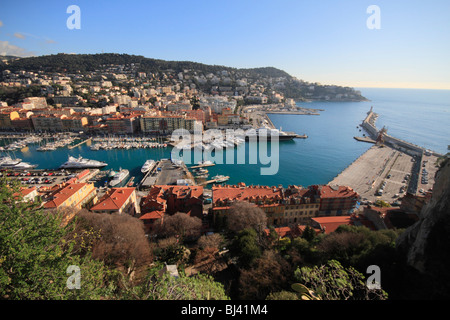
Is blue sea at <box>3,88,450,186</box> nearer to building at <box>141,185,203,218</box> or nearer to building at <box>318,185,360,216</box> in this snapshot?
building at <box>318,185,360,216</box>

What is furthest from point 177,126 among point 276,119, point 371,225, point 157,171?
point 371,225

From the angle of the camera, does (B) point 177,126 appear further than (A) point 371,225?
Yes

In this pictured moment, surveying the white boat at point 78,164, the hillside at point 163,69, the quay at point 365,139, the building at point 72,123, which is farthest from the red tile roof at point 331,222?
the hillside at point 163,69

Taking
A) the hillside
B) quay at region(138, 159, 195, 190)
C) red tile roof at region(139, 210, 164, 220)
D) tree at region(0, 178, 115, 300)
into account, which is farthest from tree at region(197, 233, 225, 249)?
the hillside

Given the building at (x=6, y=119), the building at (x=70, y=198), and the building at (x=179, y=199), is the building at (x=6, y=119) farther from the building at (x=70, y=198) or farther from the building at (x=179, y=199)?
the building at (x=179, y=199)

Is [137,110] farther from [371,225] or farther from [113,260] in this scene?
[371,225]
